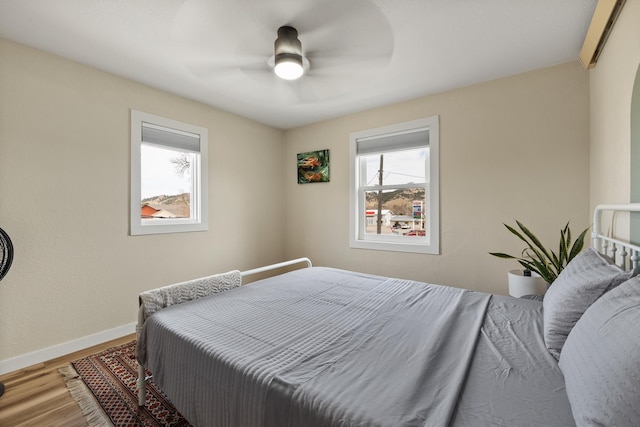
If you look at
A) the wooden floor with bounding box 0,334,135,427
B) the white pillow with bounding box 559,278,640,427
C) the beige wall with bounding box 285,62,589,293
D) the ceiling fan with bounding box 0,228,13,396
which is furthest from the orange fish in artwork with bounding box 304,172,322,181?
the white pillow with bounding box 559,278,640,427

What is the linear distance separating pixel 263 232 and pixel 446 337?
2.99 meters

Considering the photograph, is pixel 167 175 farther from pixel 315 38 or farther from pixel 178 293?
pixel 315 38

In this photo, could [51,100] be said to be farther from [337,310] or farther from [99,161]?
[337,310]

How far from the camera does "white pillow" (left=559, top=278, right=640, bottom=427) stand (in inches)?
24.1

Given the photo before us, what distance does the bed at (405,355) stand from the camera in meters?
0.77

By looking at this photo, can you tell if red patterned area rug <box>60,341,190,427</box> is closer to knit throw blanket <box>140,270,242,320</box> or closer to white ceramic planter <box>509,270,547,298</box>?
knit throw blanket <box>140,270,242,320</box>

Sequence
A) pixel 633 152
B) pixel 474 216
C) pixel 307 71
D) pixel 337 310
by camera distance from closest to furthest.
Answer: pixel 633 152 → pixel 337 310 → pixel 307 71 → pixel 474 216

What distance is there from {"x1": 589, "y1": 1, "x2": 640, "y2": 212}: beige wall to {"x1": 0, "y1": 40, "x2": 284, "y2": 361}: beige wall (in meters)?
3.43

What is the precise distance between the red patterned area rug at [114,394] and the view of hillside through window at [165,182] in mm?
1296

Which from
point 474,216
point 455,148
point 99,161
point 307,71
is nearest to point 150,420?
point 99,161

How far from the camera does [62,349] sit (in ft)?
7.36

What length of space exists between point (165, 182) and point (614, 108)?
3.69 metres

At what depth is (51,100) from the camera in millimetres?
2203

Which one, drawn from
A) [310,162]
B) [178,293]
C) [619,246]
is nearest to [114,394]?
[178,293]
